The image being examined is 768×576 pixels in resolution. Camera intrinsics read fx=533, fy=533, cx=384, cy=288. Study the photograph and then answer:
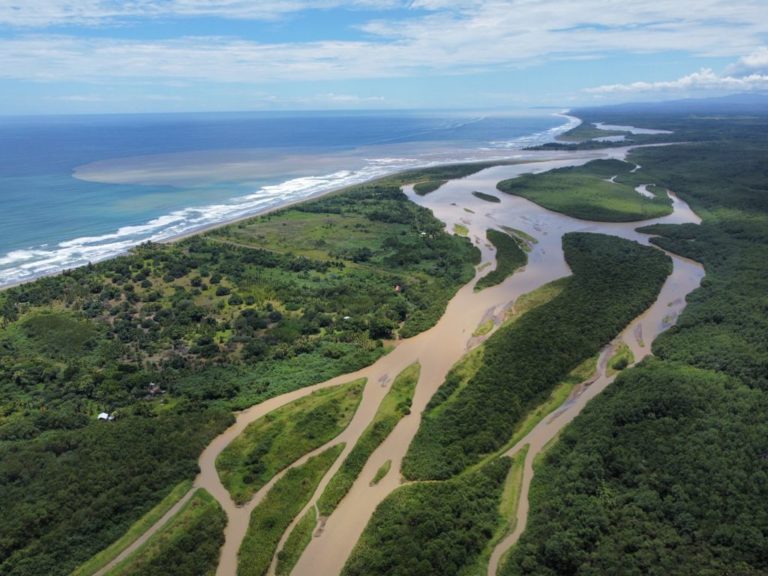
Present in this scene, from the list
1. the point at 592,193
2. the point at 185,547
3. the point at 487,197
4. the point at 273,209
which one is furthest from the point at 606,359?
the point at 273,209

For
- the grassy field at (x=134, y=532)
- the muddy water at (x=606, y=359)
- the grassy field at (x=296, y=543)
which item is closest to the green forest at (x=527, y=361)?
the muddy water at (x=606, y=359)

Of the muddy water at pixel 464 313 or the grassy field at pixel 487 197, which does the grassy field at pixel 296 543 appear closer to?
the muddy water at pixel 464 313

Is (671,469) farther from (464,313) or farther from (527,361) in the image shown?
(464,313)

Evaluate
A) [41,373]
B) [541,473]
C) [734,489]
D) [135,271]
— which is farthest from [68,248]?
[734,489]

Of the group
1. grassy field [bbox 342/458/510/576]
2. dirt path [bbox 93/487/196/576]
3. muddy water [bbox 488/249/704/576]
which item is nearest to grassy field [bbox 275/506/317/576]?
grassy field [bbox 342/458/510/576]

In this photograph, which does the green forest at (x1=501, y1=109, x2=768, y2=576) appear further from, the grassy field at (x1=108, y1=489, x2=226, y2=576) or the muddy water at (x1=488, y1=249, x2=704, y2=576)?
the grassy field at (x1=108, y1=489, x2=226, y2=576)

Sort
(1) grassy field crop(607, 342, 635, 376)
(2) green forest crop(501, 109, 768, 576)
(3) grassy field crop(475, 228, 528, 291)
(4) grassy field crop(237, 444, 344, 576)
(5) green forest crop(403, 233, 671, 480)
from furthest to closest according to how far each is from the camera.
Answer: (3) grassy field crop(475, 228, 528, 291) → (1) grassy field crop(607, 342, 635, 376) → (5) green forest crop(403, 233, 671, 480) → (4) grassy field crop(237, 444, 344, 576) → (2) green forest crop(501, 109, 768, 576)

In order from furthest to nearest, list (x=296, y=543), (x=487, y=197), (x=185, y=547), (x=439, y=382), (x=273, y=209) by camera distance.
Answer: (x=487, y=197) < (x=273, y=209) < (x=439, y=382) < (x=296, y=543) < (x=185, y=547)
